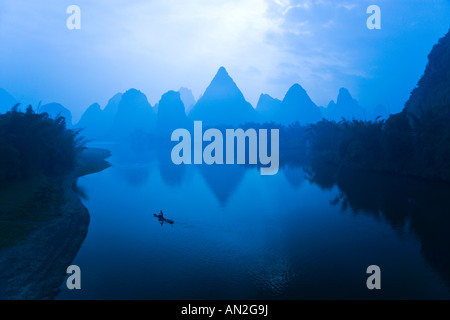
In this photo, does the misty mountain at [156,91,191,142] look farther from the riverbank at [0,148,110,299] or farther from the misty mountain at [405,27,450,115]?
the riverbank at [0,148,110,299]

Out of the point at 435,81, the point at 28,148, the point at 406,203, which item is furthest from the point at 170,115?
the point at 406,203

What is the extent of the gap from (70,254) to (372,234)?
21.4 meters

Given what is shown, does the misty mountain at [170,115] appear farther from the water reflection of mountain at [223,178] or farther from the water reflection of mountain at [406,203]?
the water reflection of mountain at [406,203]

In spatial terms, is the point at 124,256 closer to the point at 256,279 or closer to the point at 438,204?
the point at 256,279

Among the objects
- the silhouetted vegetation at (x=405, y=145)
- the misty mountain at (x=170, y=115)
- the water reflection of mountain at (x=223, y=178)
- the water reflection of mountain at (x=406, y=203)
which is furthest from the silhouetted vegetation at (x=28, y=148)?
the misty mountain at (x=170, y=115)

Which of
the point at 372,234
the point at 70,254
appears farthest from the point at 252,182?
the point at 70,254

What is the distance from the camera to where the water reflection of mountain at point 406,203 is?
60.6ft

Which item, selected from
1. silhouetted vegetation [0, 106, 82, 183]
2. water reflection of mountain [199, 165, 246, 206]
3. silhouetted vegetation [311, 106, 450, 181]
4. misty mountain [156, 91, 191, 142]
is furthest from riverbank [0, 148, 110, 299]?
misty mountain [156, 91, 191, 142]

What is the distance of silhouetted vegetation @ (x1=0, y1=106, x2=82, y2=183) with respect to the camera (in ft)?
96.2

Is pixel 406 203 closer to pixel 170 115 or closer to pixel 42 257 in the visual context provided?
pixel 42 257

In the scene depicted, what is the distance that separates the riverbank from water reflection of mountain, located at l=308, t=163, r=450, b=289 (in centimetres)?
2091

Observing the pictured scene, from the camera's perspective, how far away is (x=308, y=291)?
45.9ft
